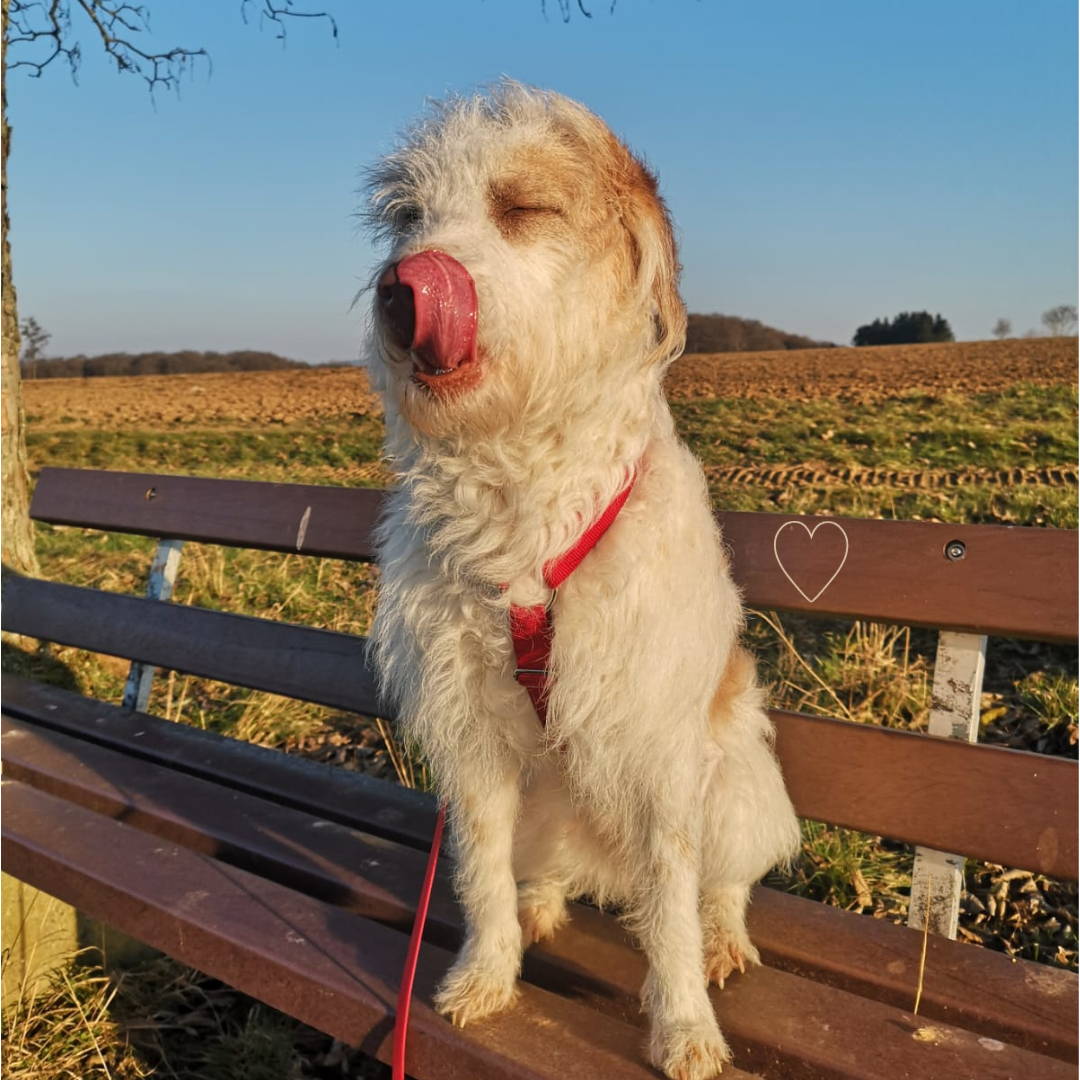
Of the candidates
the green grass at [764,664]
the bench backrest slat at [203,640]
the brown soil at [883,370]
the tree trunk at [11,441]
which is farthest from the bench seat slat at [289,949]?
A: the brown soil at [883,370]

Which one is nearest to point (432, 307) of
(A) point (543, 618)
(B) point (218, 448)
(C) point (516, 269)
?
(C) point (516, 269)

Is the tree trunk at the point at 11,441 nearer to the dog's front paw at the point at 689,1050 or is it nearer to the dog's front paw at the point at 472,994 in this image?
the dog's front paw at the point at 472,994

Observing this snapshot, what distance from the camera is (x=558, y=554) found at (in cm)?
188

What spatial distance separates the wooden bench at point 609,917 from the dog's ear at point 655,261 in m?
0.75

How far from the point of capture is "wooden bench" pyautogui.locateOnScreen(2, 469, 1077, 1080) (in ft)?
6.01

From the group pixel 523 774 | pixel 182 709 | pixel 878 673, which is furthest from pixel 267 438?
pixel 523 774

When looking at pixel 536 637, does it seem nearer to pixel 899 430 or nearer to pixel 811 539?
pixel 811 539

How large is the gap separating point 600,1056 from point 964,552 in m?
1.27

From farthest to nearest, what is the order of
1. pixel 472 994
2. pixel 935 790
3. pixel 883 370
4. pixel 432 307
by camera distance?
pixel 883 370
pixel 935 790
pixel 472 994
pixel 432 307

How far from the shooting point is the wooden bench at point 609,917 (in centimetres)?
183

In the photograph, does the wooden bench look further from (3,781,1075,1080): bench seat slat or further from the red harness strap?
the red harness strap

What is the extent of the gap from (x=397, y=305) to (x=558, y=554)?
22.0 inches

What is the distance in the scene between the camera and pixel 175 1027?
107 inches

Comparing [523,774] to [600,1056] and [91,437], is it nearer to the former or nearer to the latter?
[600,1056]
